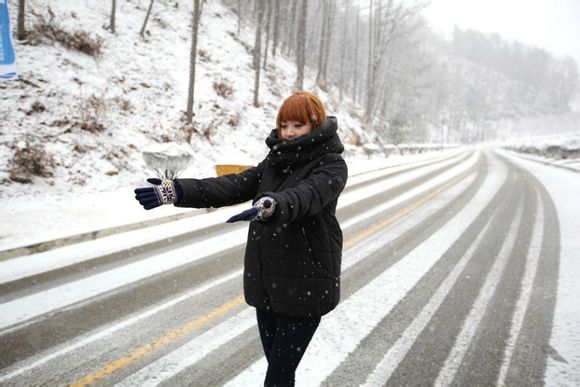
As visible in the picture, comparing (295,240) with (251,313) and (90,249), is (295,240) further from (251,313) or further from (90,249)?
(90,249)

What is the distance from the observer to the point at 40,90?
11.2 m

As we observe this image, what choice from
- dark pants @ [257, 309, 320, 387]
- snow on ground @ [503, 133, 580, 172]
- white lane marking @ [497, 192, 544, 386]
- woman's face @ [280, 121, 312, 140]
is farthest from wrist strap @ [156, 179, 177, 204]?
snow on ground @ [503, 133, 580, 172]

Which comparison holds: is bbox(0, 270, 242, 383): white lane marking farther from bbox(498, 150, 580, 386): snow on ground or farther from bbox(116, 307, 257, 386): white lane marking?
bbox(498, 150, 580, 386): snow on ground

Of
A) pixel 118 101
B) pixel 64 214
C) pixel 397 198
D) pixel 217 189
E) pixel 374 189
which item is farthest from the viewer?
pixel 118 101

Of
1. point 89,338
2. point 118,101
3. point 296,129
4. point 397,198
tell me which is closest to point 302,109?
point 296,129

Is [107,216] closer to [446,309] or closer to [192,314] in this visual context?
[192,314]

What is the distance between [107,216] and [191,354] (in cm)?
539

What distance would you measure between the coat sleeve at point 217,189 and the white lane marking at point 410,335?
6.17 feet

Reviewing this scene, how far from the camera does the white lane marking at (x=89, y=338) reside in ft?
9.13

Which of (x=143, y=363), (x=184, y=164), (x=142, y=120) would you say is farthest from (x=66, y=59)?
(x=143, y=363)

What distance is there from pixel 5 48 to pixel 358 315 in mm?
6890

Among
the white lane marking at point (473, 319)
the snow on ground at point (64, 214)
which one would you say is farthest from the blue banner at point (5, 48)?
the white lane marking at point (473, 319)

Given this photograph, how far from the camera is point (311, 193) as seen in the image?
5.10 feet

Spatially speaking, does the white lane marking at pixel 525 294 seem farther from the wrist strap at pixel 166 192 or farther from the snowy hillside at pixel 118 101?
the snowy hillside at pixel 118 101
